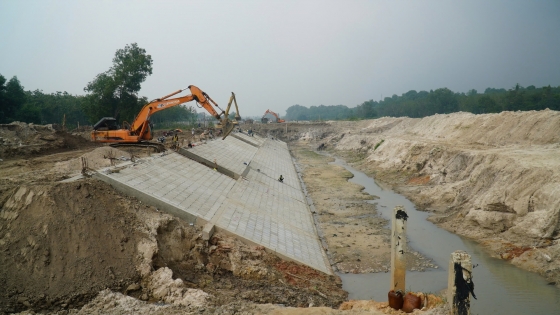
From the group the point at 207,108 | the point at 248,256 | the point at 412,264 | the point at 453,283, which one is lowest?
the point at 412,264

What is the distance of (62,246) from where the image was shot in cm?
952

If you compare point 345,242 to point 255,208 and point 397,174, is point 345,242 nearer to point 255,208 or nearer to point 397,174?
point 255,208

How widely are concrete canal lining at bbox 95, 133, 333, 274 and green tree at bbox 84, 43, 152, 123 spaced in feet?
62.4

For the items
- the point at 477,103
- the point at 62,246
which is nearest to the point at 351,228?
the point at 62,246

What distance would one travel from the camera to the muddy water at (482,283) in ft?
37.1

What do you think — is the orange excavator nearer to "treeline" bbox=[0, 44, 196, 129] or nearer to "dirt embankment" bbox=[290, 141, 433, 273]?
"dirt embankment" bbox=[290, 141, 433, 273]

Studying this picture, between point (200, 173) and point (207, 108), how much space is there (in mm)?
5457

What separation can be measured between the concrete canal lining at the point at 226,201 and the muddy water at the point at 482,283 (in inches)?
62.4

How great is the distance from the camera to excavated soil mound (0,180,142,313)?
8.57 metres

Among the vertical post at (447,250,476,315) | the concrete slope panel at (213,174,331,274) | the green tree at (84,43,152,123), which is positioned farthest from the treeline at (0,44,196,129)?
the vertical post at (447,250,476,315)

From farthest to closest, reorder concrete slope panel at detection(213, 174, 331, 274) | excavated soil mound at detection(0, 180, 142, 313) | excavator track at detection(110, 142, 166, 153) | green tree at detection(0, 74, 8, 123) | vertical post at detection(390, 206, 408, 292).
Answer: green tree at detection(0, 74, 8, 123)
excavator track at detection(110, 142, 166, 153)
concrete slope panel at detection(213, 174, 331, 274)
vertical post at detection(390, 206, 408, 292)
excavated soil mound at detection(0, 180, 142, 313)

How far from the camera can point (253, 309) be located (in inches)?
322

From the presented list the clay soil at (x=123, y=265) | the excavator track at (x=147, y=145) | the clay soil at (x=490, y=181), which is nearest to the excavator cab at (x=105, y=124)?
the excavator track at (x=147, y=145)

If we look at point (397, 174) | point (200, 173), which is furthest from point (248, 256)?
point (397, 174)
